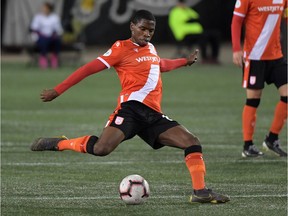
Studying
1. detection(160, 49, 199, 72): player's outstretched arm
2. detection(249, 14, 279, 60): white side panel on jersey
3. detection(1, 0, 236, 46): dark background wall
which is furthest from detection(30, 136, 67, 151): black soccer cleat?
detection(1, 0, 236, 46): dark background wall

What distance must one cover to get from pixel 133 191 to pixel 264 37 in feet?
13.2

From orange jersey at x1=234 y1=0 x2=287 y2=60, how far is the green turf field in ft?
4.34

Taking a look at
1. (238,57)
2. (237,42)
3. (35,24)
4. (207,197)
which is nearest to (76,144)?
(207,197)

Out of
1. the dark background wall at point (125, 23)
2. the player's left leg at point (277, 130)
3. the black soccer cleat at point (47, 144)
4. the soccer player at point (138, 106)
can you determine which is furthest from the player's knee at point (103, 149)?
the dark background wall at point (125, 23)

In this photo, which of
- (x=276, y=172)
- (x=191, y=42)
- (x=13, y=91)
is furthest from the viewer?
(x=191, y=42)

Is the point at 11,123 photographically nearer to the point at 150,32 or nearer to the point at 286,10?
the point at 286,10

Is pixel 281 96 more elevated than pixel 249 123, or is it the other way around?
pixel 281 96

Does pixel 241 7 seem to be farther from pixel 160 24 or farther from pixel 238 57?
pixel 160 24

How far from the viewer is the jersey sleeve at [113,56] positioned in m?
9.35

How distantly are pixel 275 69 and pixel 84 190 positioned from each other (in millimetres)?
3586

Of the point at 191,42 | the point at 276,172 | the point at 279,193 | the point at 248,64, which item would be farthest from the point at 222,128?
the point at 191,42

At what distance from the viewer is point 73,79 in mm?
9250

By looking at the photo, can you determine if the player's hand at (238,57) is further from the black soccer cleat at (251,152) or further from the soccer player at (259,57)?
the black soccer cleat at (251,152)

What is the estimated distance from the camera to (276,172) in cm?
1097
